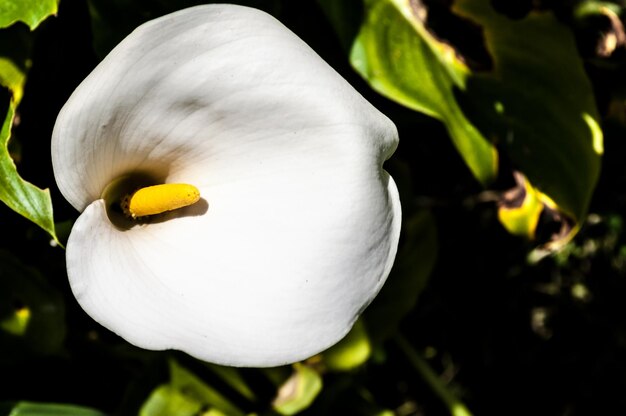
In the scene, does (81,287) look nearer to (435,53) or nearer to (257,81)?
(257,81)

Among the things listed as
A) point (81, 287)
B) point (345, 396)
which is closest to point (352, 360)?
point (345, 396)

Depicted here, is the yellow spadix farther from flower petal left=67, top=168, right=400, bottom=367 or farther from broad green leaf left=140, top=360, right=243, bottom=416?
broad green leaf left=140, top=360, right=243, bottom=416

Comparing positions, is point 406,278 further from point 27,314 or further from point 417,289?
point 27,314

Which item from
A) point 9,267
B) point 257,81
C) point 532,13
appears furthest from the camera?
point 532,13

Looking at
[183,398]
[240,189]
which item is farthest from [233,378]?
[240,189]

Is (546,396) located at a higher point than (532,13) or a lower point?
lower
